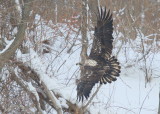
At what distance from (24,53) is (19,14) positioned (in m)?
0.62

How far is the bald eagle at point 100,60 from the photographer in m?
3.78

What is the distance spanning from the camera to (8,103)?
13.6 ft

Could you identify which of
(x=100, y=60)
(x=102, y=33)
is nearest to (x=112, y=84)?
(x=100, y=60)

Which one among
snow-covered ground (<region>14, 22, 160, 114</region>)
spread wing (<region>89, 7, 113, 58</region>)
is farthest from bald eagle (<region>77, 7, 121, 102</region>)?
snow-covered ground (<region>14, 22, 160, 114</region>)

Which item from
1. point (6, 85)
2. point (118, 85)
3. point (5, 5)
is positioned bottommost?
point (118, 85)

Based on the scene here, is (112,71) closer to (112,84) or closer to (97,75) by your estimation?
(97,75)

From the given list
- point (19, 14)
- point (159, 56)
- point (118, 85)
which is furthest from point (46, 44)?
point (159, 56)

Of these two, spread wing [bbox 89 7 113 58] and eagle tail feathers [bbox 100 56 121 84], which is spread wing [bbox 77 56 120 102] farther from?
spread wing [bbox 89 7 113 58]

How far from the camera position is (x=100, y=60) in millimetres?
3887

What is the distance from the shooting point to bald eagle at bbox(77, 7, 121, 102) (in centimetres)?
378

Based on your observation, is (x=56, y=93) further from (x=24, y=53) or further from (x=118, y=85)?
(x=118, y=85)

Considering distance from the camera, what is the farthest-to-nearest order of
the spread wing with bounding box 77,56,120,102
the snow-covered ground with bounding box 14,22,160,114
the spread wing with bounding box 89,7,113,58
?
the snow-covered ground with bounding box 14,22,160,114 → the spread wing with bounding box 77,56,120,102 → the spread wing with bounding box 89,7,113,58

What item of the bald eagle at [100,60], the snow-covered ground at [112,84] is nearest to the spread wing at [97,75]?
the bald eagle at [100,60]

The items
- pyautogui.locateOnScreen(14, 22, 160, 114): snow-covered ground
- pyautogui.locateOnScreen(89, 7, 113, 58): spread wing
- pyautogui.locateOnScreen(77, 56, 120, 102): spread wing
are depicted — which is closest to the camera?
pyautogui.locateOnScreen(89, 7, 113, 58): spread wing
